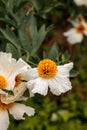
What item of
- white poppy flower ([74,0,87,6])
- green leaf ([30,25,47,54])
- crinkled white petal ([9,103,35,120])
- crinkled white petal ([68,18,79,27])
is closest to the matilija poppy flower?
crinkled white petal ([9,103,35,120])

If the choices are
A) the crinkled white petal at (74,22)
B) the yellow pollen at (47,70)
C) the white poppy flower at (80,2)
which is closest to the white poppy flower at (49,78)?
the yellow pollen at (47,70)

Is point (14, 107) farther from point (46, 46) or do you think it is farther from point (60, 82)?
point (46, 46)

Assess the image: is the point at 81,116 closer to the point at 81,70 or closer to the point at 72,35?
the point at 81,70

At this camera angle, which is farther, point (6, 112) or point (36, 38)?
point (36, 38)

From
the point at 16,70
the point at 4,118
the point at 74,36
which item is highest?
the point at 74,36

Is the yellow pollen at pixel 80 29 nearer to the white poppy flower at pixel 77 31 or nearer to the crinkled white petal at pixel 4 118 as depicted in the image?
the white poppy flower at pixel 77 31

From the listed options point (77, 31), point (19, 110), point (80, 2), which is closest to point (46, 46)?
point (77, 31)

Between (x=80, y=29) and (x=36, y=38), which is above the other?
(x=80, y=29)
